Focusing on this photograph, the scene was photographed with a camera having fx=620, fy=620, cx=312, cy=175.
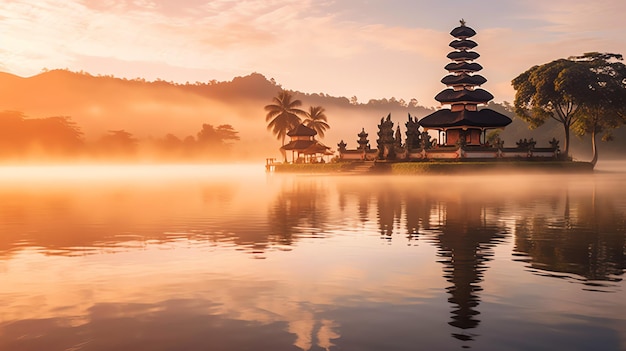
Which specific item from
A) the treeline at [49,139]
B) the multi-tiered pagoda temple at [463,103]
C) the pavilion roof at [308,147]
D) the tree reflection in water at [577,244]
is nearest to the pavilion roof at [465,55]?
the multi-tiered pagoda temple at [463,103]

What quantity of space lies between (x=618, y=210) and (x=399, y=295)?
1807 centimetres

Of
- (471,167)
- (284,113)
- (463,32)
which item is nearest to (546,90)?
(463,32)

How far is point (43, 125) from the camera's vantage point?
7156 inches

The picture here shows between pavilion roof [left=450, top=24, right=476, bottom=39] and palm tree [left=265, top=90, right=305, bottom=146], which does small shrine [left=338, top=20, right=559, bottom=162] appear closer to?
pavilion roof [left=450, top=24, right=476, bottom=39]

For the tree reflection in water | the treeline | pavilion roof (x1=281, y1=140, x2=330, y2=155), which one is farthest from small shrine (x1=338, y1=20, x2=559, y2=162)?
the treeline

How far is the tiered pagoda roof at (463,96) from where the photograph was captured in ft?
244

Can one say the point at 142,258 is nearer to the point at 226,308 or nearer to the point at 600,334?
the point at 226,308

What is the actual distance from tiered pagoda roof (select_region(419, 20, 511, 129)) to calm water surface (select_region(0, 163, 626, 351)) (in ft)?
174

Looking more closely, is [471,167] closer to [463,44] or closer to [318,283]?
[463,44]

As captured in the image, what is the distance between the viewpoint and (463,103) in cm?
7844

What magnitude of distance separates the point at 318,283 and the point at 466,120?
214 feet

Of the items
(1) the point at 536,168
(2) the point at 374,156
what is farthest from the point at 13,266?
(2) the point at 374,156

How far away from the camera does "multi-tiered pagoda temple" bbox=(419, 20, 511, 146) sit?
7456 centimetres

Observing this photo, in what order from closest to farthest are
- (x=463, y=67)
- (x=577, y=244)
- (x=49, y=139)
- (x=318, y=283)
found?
(x=318, y=283) → (x=577, y=244) → (x=463, y=67) → (x=49, y=139)
